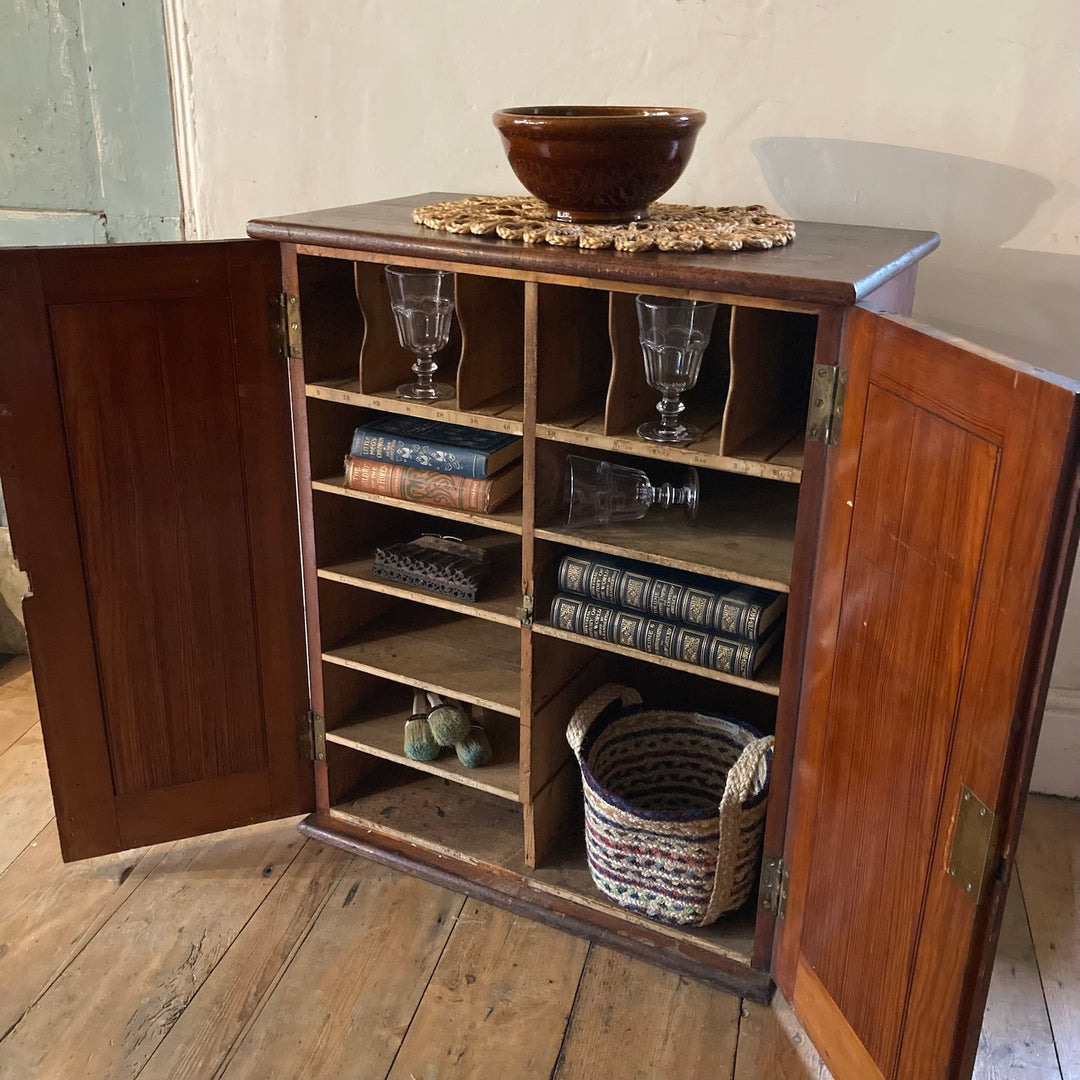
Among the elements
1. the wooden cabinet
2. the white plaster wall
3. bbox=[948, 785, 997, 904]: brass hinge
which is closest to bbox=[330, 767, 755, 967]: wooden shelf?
the wooden cabinet

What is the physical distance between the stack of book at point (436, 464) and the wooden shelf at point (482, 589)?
18 cm

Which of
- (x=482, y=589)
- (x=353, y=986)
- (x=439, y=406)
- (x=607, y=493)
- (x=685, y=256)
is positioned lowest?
(x=353, y=986)

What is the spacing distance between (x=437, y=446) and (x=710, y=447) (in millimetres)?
485

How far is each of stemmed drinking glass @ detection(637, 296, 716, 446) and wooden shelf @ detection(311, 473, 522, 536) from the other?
28cm

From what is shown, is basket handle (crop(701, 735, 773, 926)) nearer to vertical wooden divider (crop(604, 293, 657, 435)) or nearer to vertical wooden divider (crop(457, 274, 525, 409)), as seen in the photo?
vertical wooden divider (crop(604, 293, 657, 435))

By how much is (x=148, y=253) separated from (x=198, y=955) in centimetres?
119

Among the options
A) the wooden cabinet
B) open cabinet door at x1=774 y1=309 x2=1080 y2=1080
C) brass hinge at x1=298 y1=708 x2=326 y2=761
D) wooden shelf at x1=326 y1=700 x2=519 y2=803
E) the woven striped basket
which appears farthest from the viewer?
brass hinge at x1=298 y1=708 x2=326 y2=761

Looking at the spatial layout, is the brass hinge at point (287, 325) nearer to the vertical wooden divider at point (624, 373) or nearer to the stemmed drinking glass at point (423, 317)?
the stemmed drinking glass at point (423, 317)

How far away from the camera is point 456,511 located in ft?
5.87

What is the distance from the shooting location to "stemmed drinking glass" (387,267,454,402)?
67.5 inches

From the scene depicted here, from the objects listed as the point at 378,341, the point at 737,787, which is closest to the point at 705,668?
the point at 737,787

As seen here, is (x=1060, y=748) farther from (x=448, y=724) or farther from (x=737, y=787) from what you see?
(x=448, y=724)

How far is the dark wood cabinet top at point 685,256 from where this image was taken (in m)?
1.37

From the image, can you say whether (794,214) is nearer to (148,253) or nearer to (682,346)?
(682,346)
